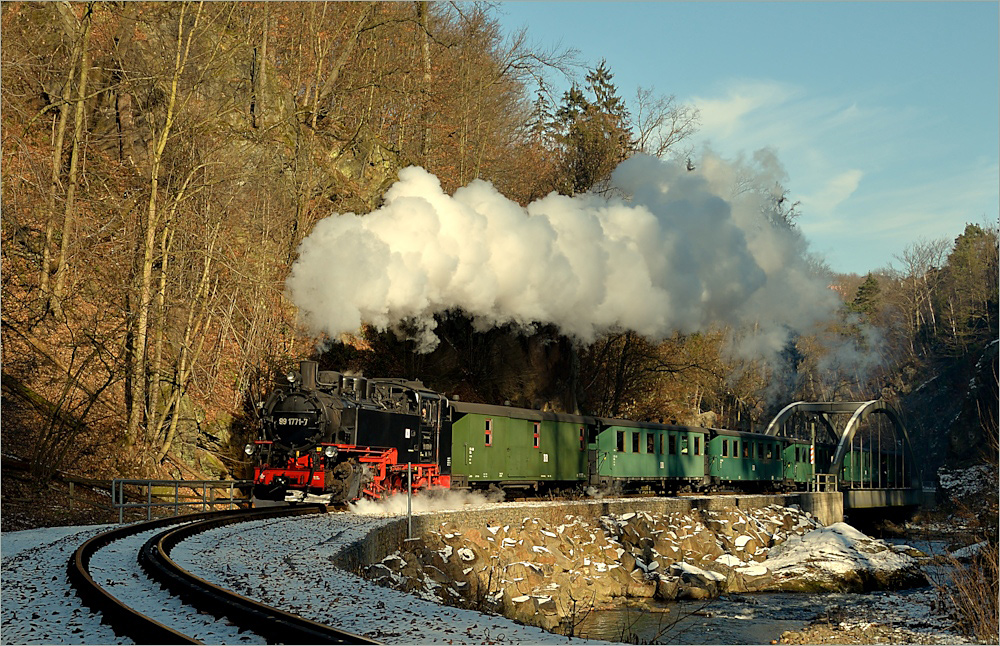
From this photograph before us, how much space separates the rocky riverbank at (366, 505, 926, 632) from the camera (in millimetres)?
16859

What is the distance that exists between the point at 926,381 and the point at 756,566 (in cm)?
5964

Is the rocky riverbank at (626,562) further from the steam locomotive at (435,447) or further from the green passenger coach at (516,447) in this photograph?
the green passenger coach at (516,447)

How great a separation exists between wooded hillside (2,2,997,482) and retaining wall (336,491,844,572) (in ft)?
26.9

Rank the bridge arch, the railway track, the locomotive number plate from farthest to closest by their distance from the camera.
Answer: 1. the bridge arch
2. the locomotive number plate
3. the railway track

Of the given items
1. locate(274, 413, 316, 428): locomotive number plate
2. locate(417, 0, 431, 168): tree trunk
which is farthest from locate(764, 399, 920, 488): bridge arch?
locate(274, 413, 316, 428): locomotive number plate

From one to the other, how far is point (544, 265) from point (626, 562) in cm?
993

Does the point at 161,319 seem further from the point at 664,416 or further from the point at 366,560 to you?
the point at 664,416

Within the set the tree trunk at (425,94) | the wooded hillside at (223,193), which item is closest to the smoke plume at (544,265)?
the wooded hillside at (223,193)

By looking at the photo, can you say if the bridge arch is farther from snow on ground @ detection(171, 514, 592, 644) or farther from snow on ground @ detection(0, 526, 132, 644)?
snow on ground @ detection(0, 526, 132, 644)

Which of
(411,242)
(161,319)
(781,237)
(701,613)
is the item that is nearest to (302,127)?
(411,242)

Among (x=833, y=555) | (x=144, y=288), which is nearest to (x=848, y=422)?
(x=833, y=555)

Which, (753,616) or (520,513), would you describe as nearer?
(753,616)

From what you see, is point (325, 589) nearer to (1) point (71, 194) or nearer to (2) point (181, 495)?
(2) point (181, 495)

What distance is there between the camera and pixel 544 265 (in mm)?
29062
